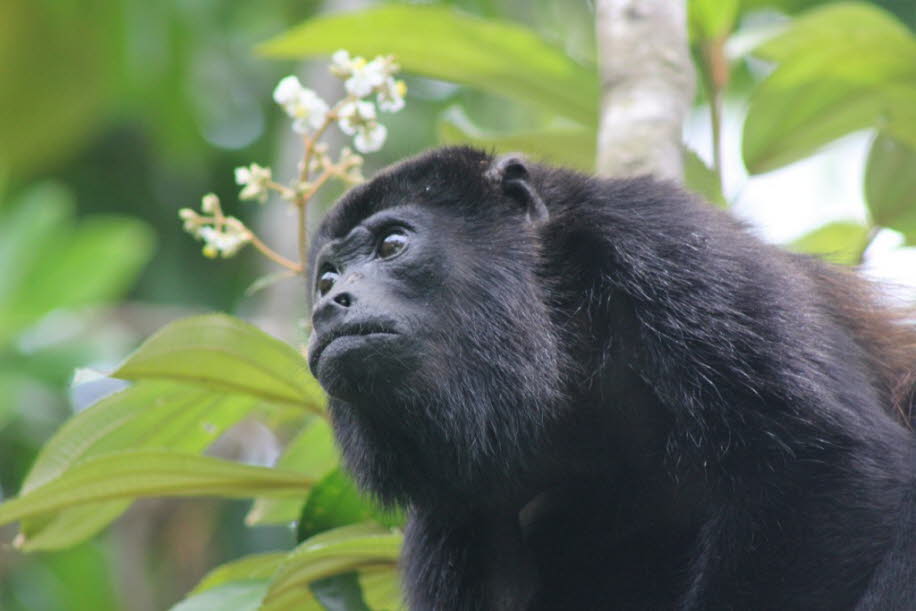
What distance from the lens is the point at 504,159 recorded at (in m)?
3.04

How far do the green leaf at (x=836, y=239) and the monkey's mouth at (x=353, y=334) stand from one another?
1.47m

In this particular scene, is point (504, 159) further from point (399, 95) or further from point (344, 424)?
point (344, 424)

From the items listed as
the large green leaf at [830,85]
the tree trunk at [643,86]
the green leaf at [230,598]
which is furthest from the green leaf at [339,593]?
the large green leaf at [830,85]

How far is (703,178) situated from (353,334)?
1.17m

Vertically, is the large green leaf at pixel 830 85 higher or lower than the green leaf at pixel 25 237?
higher

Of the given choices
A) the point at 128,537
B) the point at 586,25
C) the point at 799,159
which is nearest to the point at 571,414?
the point at 799,159

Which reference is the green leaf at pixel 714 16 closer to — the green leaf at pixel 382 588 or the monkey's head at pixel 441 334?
the monkey's head at pixel 441 334

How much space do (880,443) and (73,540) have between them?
1.83 meters

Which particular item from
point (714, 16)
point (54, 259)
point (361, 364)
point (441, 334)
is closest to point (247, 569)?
point (361, 364)

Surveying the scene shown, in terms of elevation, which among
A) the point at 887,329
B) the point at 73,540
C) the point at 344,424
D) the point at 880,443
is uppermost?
the point at 880,443

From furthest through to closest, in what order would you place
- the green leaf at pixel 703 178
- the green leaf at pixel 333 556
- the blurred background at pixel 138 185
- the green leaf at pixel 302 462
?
the blurred background at pixel 138 185 < the green leaf at pixel 703 178 < the green leaf at pixel 302 462 < the green leaf at pixel 333 556

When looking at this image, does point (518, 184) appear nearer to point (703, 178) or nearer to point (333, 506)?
point (703, 178)

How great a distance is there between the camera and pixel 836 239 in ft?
12.2

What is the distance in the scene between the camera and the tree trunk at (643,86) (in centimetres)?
306
